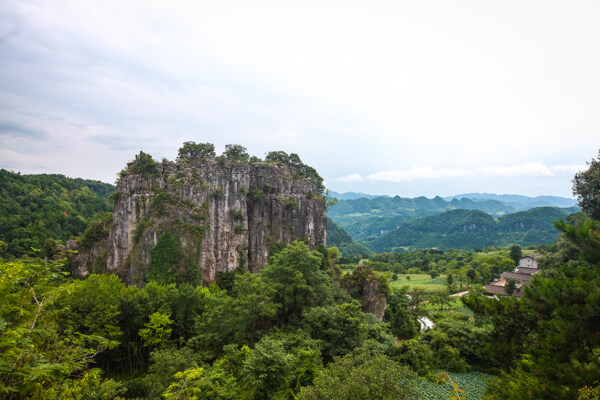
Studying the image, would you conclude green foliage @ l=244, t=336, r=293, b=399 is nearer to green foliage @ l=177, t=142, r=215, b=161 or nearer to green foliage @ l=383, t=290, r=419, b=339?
green foliage @ l=383, t=290, r=419, b=339

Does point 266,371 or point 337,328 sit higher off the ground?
point 266,371

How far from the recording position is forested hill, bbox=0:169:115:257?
47.9 m

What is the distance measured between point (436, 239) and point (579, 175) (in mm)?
141989

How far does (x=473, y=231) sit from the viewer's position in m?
150

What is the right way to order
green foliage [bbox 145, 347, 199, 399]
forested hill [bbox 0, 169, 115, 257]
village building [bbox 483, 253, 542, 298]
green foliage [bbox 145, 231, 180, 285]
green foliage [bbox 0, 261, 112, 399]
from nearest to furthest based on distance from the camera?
green foliage [bbox 0, 261, 112, 399], green foliage [bbox 145, 347, 199, 399], green foliage [bbox 145, 231, 180, 285], village building [bbox 483, 253, 542, 298], forested hill [bbox 0, 169, 115, 257]

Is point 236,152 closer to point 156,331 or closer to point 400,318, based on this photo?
point 156,331

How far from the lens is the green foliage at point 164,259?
3186 centimetres

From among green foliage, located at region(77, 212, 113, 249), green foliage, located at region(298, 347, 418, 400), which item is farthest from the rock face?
green foliage, located at region(298, 347, 418, 400)

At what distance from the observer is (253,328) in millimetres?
21516

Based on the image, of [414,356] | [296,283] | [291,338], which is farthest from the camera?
[296,283]

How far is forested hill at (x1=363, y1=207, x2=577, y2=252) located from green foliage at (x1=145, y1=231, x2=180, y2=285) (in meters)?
133

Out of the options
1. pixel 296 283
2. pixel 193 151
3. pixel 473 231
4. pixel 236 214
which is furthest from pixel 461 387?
pixel 473 231

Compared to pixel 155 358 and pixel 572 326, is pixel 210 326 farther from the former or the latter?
pixel 572 326

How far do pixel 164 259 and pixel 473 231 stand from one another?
160095 millimetres
